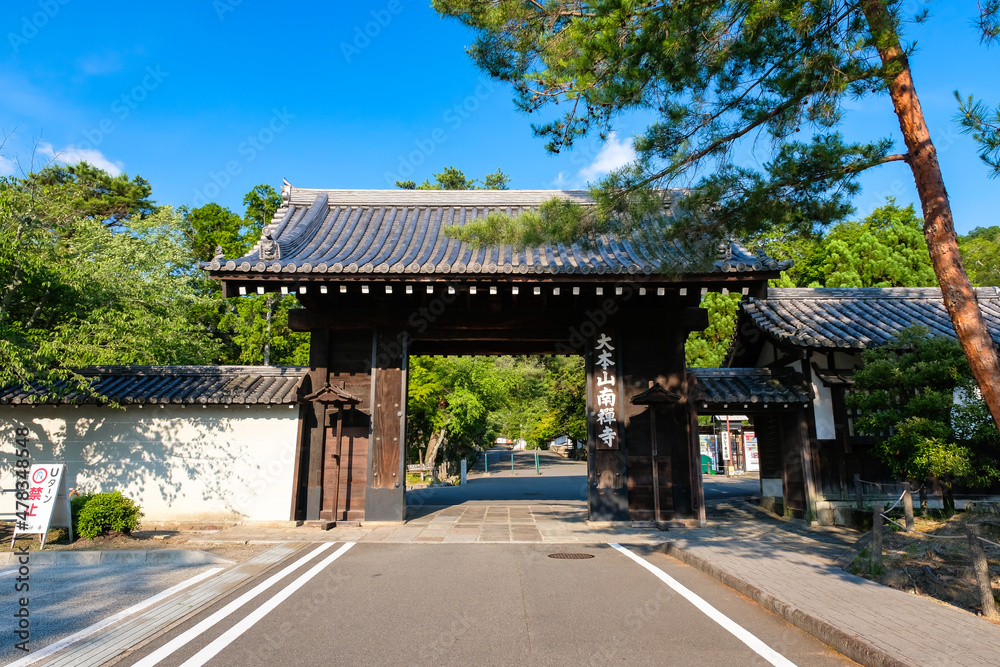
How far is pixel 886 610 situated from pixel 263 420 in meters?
9.94

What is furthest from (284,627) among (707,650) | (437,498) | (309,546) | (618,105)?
(437,498)

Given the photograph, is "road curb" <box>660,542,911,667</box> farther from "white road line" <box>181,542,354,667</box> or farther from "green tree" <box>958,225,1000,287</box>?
"green tree" <box>958,225,1000,287</box>

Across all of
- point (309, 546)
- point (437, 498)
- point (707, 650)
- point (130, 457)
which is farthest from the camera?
point (437, 498)

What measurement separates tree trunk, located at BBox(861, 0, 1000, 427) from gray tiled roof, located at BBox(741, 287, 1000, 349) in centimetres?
533

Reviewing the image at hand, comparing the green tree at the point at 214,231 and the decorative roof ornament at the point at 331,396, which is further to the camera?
the green tree at the point at 214,231

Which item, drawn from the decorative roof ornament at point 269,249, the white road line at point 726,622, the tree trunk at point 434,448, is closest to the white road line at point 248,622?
the white road line at point 726,622

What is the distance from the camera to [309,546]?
8.45 metres

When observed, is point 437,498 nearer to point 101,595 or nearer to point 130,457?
point 130,457

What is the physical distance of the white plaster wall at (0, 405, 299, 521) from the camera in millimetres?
10508

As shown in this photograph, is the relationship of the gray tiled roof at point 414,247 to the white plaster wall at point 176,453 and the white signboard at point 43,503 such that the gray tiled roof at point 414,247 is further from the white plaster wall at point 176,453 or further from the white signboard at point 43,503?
the white signboard at point 43,503

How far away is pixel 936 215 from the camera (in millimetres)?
5352

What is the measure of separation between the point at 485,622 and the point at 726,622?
207 centimetres

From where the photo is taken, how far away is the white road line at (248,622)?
3875mm

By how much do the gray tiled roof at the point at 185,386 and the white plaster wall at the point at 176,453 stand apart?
32 cm
